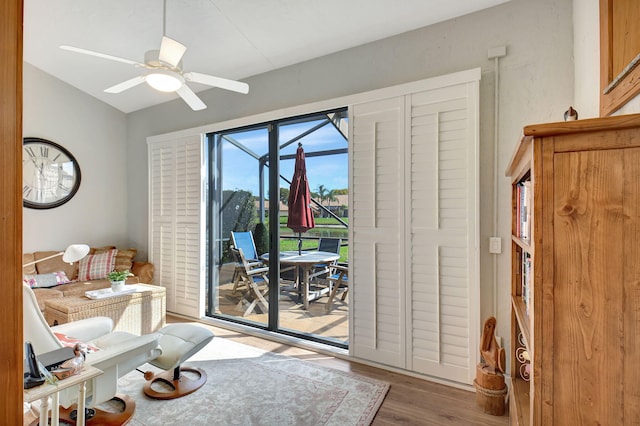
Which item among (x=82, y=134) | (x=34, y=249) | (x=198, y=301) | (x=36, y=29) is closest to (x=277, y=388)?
(x=198, y=301)

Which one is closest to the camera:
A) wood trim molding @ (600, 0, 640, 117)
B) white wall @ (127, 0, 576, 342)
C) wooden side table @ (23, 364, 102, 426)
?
wood trim molding @ (600, 0, 640, 117)

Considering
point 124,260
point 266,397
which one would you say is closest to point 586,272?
point 266,397

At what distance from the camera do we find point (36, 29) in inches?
120

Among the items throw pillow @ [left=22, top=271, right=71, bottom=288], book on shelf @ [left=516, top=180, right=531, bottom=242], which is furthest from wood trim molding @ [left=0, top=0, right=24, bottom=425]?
throw pillow @ [left=22, top=271, right=71, bottom=288]

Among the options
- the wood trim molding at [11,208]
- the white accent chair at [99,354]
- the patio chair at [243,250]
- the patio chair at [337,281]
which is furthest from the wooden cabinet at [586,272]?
the patio chair at [243,250]

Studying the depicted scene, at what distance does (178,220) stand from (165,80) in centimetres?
228

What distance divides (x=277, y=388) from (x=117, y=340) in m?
1.17

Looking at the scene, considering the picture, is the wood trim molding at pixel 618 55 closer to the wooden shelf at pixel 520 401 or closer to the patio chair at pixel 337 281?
the wooden shelf at pixel 520 401

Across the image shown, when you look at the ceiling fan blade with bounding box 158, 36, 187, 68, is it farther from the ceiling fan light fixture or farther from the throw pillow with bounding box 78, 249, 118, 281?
the throw pillow with bounding box 78, 249, 118, 281

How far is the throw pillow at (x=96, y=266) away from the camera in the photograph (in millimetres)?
3945

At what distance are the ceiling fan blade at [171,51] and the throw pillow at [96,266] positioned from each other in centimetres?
311

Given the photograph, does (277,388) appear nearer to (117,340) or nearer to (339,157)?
(117,340)

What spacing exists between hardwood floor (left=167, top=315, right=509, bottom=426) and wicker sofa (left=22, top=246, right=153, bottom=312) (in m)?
2.54

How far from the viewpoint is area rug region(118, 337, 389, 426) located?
1991 millimetres
